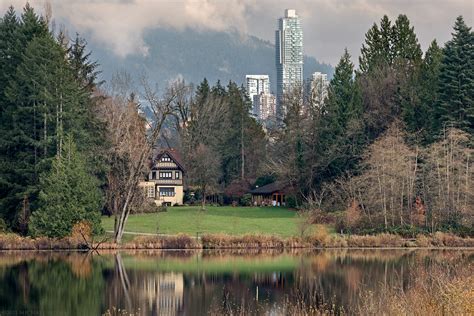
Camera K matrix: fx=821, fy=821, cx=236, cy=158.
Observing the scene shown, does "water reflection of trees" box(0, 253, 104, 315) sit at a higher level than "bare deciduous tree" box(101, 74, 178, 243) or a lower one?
lower

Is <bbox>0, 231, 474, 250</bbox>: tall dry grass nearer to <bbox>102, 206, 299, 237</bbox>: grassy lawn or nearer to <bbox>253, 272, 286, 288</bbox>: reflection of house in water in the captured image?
<bbox>102, 206, 299, 237</bbox>: grassy lawn

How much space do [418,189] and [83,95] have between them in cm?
2614

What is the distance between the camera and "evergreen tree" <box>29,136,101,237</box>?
52875 mm

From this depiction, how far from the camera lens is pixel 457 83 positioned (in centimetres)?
6581

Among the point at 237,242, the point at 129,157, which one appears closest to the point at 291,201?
the point at 129,157

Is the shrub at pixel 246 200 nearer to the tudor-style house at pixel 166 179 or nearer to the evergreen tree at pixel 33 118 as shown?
the tudor-style house at pixel 166 179

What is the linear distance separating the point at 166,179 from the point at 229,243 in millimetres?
38243

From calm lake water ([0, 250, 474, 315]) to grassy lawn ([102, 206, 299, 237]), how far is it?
27.9 ft

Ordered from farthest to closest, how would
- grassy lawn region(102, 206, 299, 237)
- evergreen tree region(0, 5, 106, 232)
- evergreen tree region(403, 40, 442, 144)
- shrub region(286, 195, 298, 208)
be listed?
shrub region(286, 195, 298, 208) → evergreen tree region(403, 40, 442, 144) → grassy lawn region(102, 206, 299, 237) → evergreen tree region(0, 5, 106, 232)

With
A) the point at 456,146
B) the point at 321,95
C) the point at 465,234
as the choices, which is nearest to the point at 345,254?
the point at 465,234

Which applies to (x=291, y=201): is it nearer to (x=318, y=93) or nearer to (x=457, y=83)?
(x=318, y=93)

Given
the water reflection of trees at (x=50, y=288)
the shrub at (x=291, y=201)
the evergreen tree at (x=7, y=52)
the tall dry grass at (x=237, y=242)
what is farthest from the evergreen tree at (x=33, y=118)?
the shrub at (x=291, y=201)

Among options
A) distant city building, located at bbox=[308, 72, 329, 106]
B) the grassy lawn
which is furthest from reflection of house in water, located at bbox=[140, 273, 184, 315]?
distant city building, located at bbox=[308, 72, 329, 106]

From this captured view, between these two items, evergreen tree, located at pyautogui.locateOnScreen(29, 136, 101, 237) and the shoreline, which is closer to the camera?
Result: the shoreline
